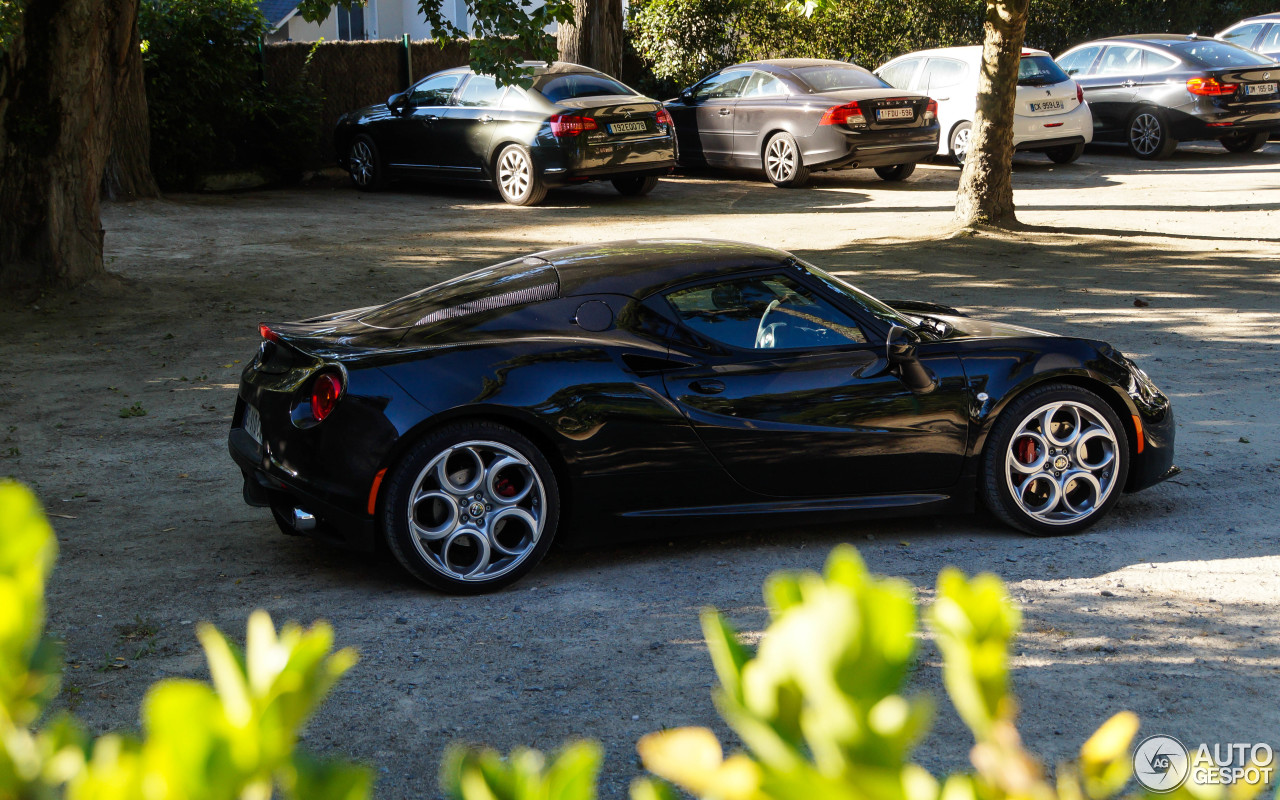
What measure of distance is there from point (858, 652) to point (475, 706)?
11.7ft

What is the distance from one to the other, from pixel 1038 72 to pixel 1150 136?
8.42 ft

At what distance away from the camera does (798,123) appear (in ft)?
57.0

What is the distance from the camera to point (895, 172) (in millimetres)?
18797

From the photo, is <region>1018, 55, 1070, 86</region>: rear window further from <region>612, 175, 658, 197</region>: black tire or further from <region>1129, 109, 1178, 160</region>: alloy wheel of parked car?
<region>612, 175, 658, 197</region>: black tire

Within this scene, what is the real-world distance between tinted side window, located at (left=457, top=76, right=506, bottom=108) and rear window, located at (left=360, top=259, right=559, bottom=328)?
1126cm

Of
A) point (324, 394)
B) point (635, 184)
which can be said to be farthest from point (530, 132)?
point (324, 394)

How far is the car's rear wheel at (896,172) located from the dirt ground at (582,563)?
6.62 m

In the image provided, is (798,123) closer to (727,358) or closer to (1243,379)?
(1243,379)

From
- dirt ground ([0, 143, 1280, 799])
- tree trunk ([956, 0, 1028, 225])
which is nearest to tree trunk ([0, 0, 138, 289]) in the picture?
dirt ground ([0, 143, 1280, 799])

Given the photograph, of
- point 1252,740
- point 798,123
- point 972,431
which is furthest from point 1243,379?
point 798,123

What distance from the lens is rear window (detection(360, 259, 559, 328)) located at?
531 cm

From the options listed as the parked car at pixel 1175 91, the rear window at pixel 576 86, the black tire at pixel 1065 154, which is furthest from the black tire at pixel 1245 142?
the rear window at pixel 576 86

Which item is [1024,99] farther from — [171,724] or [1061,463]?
[171,724]

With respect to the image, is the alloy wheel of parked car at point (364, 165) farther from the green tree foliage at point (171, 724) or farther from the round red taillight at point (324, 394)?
the green tree foliage at point (171, 724)
